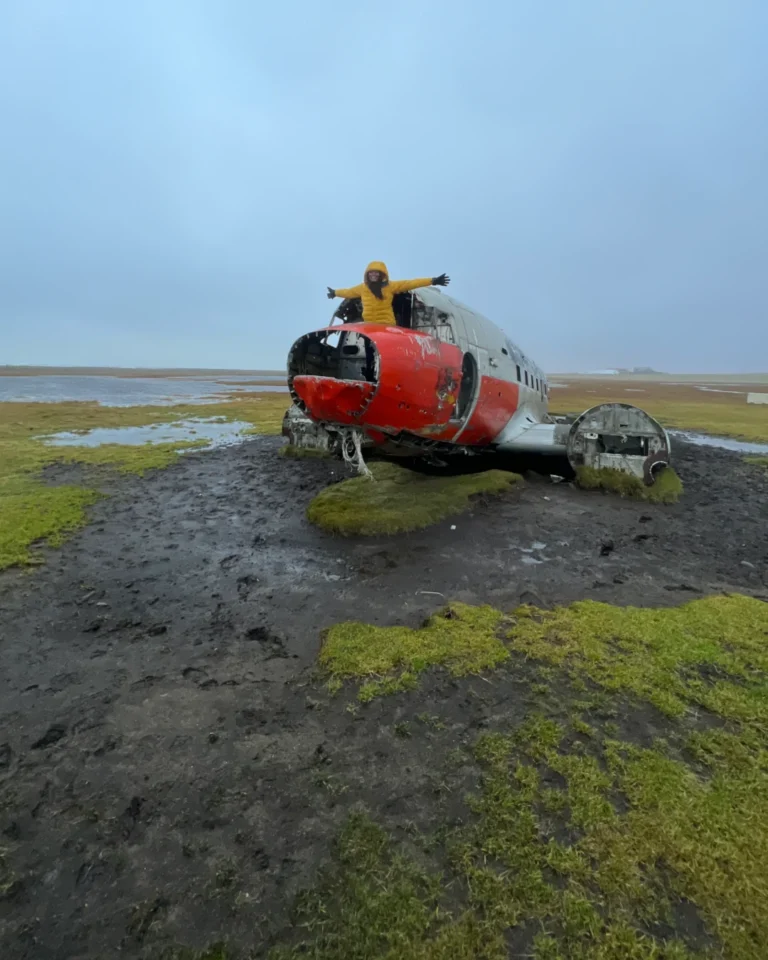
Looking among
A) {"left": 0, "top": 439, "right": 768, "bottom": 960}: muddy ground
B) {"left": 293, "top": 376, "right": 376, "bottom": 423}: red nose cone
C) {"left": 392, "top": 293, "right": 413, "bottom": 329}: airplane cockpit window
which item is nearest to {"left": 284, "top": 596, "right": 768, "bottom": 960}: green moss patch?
{"left": 0, "top": 439, "right": 768, "bottom": 960}: muddy ground

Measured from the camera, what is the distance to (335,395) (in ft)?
23.6

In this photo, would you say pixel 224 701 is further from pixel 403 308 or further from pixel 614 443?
pixel 614 443

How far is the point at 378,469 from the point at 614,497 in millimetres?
5426

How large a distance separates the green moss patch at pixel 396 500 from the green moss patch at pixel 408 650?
322 cm

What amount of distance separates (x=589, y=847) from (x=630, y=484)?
364 inches

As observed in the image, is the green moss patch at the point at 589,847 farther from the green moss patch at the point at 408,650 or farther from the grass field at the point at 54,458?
the grass field at the point at 54,458

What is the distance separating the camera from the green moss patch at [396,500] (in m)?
8.40

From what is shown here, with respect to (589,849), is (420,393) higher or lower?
higher

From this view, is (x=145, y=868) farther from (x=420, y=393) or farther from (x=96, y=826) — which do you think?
(x=420, y=393)

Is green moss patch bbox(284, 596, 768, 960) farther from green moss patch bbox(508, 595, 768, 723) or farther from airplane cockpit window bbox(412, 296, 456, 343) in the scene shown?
Result: airplane cockpit window bbox(412, 296, 456, 343)

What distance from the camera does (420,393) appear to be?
7977 mm

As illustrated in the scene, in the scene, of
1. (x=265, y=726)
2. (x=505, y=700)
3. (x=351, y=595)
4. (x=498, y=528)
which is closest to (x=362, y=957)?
(x=265, y=726)

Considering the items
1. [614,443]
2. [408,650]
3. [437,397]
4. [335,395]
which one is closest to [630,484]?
[614,443]

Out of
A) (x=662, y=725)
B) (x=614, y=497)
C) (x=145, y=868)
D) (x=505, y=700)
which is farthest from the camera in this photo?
(x=614, y=497)
